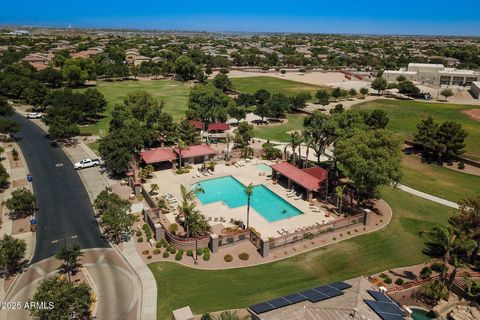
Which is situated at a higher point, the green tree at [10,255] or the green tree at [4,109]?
the green tree at [4,109]

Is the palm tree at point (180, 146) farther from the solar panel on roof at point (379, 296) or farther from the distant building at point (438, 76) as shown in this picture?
the distant building at point (438, 76)

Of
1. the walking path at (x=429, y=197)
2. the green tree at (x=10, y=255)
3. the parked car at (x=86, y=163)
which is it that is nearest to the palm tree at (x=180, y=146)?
the parked car at (x=86, y=163)

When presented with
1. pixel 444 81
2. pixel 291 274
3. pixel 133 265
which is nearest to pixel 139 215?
pixel 133 265

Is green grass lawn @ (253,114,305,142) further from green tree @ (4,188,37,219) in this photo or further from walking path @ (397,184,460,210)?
green tree @ (4,188,37,219)

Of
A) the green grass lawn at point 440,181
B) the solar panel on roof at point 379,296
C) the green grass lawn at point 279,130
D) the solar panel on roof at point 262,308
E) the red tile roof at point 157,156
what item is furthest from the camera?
the green grass lawn at point 279,130

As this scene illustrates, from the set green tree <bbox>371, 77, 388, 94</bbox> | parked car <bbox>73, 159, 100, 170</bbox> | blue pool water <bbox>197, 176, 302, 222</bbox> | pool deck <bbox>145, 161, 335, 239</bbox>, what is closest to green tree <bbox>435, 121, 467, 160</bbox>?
pool deck <bbox>145, 161, 335, 239</bbox>

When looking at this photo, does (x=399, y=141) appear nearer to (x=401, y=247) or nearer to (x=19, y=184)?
(x=401, y=247)

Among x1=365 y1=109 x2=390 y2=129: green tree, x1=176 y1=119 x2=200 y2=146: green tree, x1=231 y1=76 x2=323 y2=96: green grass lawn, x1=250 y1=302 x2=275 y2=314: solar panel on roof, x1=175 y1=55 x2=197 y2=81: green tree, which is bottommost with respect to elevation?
x1=250 y1=302 x2=275 y2=314: solar panel on roof
